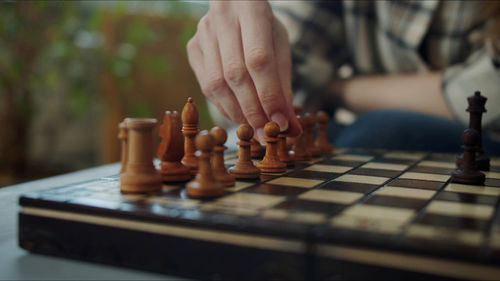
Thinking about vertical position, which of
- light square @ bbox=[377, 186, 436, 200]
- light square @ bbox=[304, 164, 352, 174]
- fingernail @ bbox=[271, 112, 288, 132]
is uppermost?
fingernail @ bbox=[271, 112, 288, 132]

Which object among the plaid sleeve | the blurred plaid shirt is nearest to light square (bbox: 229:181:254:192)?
the blurred plaid shirt

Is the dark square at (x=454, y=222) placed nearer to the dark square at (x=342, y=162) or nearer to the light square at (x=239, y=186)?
the light square at (x=239, y=186)

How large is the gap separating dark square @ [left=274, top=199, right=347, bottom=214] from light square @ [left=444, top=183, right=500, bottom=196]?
323 millimetres

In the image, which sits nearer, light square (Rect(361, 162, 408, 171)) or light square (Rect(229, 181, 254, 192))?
light square (Rect(229, 181, 254, 192))

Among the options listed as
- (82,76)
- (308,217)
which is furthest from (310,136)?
(82,76)

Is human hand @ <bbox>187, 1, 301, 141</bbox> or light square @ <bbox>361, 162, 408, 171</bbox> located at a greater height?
human hand @ <bbox>187, 1, 301, 141</bbox>

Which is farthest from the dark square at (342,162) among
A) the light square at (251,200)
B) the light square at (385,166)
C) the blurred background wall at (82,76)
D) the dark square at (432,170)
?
the blurred background wall at (82,76)

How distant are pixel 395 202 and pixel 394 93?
1.54m

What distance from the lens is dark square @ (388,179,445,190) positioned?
99 cm

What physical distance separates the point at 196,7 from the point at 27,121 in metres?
1.75

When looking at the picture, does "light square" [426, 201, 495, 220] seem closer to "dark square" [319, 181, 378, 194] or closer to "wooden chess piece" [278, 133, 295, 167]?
"dark square" [319, 181, 378, 194]

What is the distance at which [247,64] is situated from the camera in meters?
1.26

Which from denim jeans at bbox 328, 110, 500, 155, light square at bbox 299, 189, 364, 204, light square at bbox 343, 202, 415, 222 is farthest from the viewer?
denim jeans at bbox 328, 110, 500, 155

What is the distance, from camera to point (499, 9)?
2.05 m
